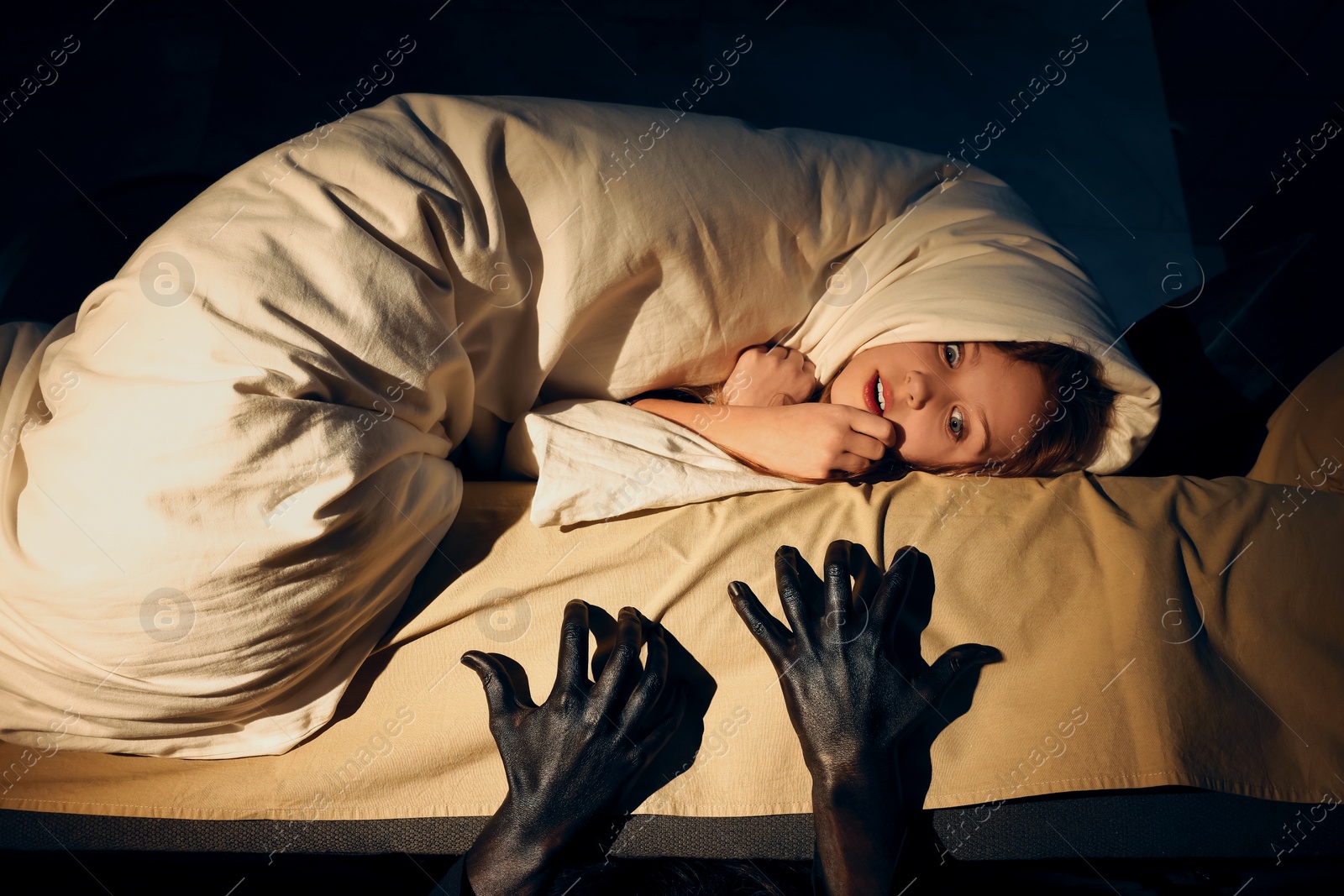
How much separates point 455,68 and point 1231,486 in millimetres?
1627

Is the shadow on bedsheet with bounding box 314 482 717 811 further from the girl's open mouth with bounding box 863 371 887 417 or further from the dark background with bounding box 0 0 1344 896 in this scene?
the dark background with bounding box 0 0 1344 896

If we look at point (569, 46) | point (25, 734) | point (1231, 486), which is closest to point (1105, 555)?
point (1231, 486)

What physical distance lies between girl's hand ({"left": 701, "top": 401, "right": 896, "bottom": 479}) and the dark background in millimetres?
1007

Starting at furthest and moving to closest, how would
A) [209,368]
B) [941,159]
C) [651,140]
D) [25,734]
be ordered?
1. [941,159]
2. [651,140]
3. [25,734]
4. [209,368]

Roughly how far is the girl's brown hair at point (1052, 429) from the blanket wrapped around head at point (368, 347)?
1.5 inches

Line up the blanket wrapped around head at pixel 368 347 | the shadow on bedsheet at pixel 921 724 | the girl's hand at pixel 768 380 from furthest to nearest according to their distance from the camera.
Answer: the girl's hand at pixel 768 380 < the shadow on bedsheet at pixel 921 724 < the blanket wrapped around head at pixel 368 347

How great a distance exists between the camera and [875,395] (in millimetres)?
1022

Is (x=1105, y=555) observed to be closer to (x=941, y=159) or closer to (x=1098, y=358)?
(x=1098, y=358)

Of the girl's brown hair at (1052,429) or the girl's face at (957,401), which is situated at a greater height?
the girl's face at (957,401)

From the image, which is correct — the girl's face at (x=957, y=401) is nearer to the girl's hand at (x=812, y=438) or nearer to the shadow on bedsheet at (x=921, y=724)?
the girl's hand at (x=812, y=438)

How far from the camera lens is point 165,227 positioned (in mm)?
827

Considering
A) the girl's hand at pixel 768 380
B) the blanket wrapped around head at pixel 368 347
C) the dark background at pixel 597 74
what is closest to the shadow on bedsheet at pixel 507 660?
the blanket wrapped around head at pixel 368 347

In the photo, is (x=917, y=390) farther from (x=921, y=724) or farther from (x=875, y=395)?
(x=921, y=724)

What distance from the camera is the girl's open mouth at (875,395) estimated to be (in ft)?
3.32
